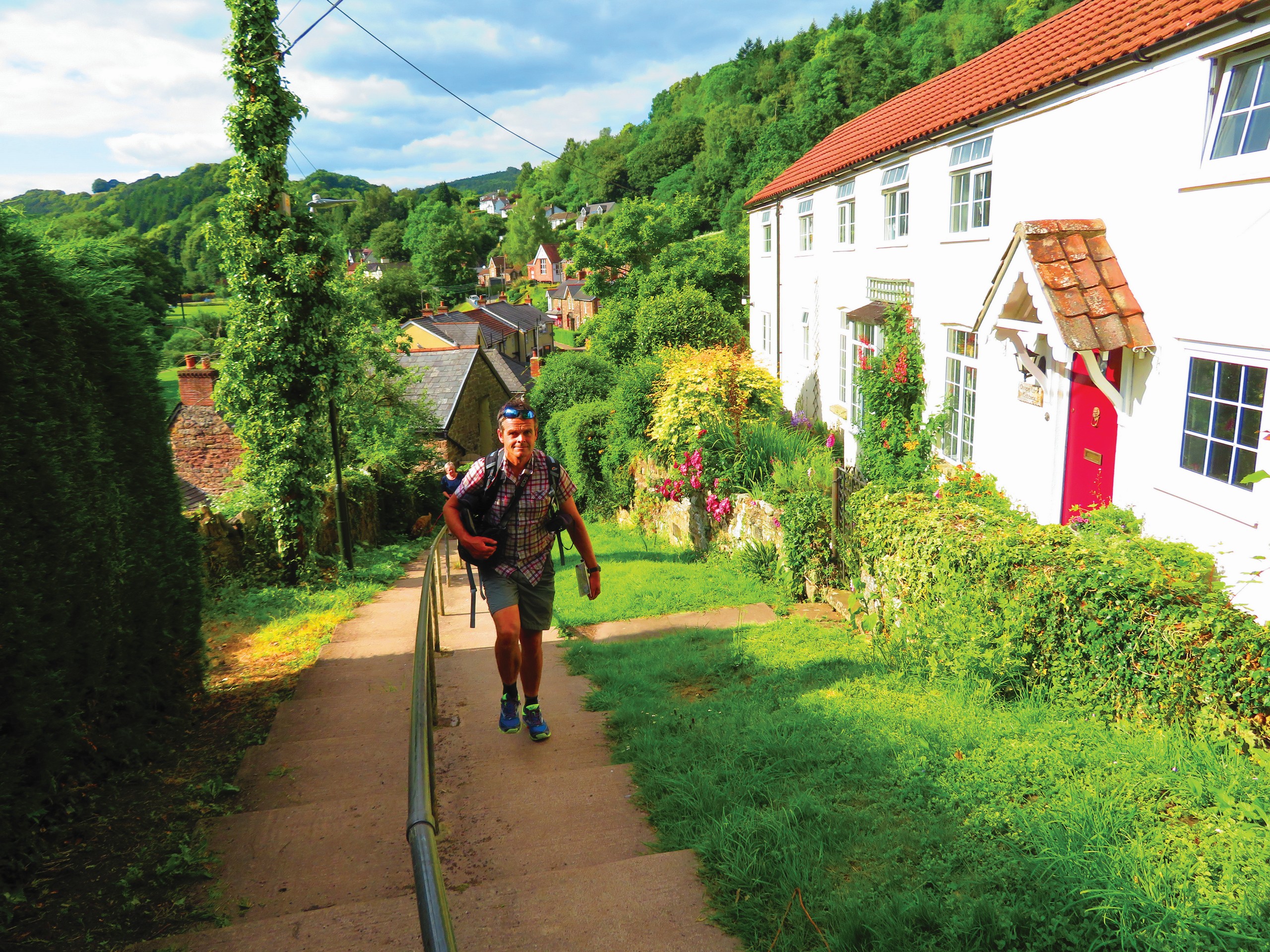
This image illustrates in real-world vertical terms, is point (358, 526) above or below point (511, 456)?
below

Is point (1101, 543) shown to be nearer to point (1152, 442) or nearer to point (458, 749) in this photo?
point (1152, 442)

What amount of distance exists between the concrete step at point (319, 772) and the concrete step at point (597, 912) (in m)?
1.30

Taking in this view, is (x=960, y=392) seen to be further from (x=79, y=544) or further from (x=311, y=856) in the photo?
(x=79, y=544)

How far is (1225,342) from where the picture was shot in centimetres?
610

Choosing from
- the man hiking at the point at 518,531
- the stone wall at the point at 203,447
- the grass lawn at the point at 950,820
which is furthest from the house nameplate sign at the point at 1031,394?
the stone wall at the point at 203,447

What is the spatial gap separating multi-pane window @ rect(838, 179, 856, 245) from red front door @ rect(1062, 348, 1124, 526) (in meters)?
8.09

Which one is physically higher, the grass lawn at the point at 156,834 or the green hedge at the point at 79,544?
the green hedge at the point at 79,544

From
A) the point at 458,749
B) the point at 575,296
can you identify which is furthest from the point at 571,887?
the point at 575,296

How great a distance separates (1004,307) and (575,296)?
3214 inches

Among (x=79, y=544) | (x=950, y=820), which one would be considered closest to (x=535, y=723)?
(x=950, y=820)

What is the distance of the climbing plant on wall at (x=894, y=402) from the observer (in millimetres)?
12148

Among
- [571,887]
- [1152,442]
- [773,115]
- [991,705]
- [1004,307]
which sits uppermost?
[773,115]

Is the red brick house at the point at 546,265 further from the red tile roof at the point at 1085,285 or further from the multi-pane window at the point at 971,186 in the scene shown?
the red tile roof at the point at 1085,285

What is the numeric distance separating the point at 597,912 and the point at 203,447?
79.5 feet
